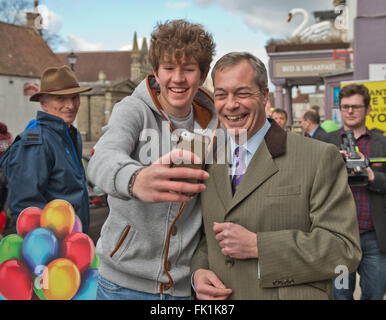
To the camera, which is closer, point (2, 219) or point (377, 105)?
point (2, 219)

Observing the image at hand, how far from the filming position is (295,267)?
4.86 ft

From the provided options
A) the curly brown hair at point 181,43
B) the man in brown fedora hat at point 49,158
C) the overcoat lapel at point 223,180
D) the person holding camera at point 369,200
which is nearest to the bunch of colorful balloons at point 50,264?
the man in brown fedora hat at point 49,158

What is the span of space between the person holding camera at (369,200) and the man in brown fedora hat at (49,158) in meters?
2.16

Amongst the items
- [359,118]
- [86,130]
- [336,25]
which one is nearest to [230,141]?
[359,118]

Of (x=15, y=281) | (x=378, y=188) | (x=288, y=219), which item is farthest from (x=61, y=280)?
(x=378, y=188)

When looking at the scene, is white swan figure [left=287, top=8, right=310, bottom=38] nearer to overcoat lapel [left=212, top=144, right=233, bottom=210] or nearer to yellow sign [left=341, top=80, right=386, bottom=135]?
yellow sign [left=341, top=80, right=386, bottom=135]

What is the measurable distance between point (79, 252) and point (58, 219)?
0.23 m

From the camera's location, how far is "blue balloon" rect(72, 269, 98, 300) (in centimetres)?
210

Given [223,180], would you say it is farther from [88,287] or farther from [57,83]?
[57,83]

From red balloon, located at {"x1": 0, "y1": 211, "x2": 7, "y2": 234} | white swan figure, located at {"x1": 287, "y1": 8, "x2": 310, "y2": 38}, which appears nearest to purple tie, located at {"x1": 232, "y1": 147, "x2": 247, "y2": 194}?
red balloon, located at {"x1": 0, "y1": 211, "x2": 7, "y2": 234}

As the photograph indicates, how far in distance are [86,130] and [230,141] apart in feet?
157

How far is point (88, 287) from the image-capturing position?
83.4 inches

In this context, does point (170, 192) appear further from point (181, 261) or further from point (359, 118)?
point (359, 118)

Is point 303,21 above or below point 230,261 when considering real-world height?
above
